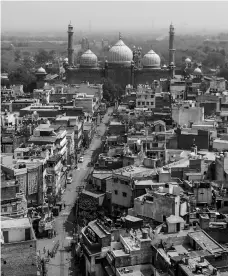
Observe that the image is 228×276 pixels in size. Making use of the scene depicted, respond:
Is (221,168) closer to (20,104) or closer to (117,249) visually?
(117,249)

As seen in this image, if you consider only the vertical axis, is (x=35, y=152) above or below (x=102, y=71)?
below

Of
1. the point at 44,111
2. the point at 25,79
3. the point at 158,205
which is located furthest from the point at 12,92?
the point at 158,205

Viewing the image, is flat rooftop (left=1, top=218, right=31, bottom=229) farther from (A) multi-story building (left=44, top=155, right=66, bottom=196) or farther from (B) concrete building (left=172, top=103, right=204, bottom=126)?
(B) concrete building (left=172, top=103, right=204, bottom=126)

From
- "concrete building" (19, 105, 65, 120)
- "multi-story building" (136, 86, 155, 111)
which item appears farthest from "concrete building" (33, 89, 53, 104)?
"multi-story building" (136, 86, 155, 111)

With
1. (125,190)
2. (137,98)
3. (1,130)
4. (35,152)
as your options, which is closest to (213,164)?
(125,190)

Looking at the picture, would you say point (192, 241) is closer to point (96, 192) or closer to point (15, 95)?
point (96, 192)
